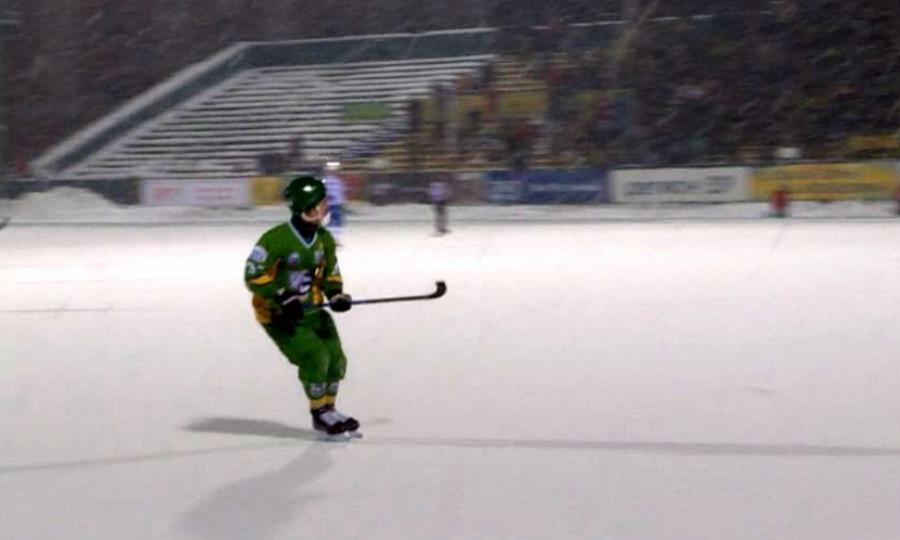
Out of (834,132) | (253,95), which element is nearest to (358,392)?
(834,132)

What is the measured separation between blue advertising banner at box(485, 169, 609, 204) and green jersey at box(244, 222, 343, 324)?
18713 mm

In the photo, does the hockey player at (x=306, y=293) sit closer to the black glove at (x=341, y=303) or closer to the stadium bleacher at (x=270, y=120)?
the black glove at (x=341, y=303)

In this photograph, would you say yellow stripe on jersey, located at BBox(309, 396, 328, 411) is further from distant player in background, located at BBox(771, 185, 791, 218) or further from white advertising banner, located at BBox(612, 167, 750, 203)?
white advertising banner, located at BBox(612, 167, 750, 203)

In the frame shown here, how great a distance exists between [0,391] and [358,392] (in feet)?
6.65

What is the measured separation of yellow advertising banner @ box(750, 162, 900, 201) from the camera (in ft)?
74.0

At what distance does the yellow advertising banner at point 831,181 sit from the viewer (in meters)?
22.5

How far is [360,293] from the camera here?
12.4m

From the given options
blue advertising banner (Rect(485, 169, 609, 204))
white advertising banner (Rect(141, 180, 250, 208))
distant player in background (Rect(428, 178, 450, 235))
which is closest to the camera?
distant player in background (Rect(428, 178, 450, 235))

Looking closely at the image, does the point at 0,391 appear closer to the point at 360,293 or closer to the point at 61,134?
the point at 360,293

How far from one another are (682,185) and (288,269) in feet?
61.3

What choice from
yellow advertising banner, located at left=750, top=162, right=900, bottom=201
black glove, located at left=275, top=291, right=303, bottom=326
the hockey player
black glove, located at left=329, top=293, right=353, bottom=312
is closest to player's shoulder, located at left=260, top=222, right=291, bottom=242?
the hockey player

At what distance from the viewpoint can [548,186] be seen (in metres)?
25.0

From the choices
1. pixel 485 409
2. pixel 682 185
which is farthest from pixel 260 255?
pixel 682 185

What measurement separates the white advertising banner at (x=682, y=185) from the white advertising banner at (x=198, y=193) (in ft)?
23.3
